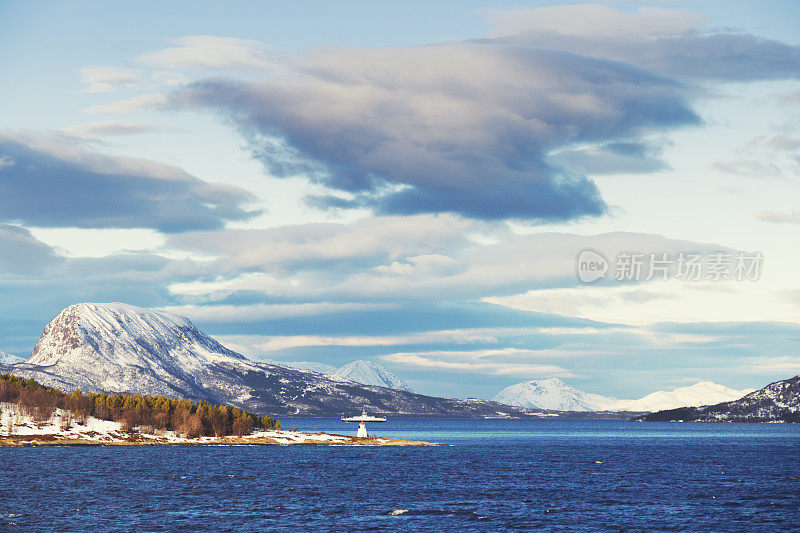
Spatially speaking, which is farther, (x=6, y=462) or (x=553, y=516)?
(x=6, y=462)

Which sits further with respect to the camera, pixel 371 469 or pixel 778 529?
pixel 371 469

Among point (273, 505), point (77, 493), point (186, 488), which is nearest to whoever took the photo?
point (273, 505)

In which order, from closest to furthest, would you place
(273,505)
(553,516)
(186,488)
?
1. (553,516)
2. (273,505)
3. (186,488)

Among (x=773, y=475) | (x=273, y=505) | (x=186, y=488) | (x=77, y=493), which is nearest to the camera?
(x=273, y=505)

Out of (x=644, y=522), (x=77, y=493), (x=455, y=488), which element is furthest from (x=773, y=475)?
(x=77, y=493)

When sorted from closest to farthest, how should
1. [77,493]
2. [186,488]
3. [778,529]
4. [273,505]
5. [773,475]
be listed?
[778,529]
[273,505]
[77,493]
[186,488]
[773,475]

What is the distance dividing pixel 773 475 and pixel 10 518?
457ft

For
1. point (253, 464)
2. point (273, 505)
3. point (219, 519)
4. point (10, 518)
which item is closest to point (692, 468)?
point (253, 464)

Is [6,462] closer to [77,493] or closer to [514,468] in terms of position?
[77,493]

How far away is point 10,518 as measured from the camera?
98250 millimetres

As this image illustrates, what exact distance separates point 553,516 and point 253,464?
96.7m

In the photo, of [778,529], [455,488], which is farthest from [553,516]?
[455,488]

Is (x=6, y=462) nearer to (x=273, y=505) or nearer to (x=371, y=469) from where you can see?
(x=371, y=469)

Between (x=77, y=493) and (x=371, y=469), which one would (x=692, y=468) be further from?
(x=77, y=493)
